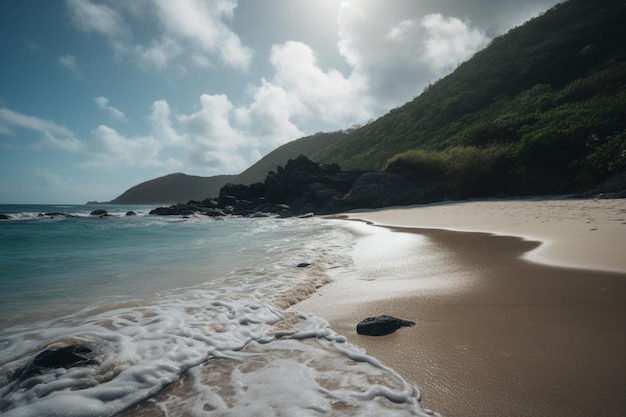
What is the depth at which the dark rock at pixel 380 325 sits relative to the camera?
309 centimetres

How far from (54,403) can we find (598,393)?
395 centimetres

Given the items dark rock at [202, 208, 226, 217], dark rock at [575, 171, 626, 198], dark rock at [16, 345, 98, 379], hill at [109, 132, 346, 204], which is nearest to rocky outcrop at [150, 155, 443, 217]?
dark rock at [202, 208, 226, 217]

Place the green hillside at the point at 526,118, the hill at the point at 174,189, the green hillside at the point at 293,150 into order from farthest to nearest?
the hill at the point at 174,189 < the green hillside at the point at 293,150 < the green hillside at the point at 526,118

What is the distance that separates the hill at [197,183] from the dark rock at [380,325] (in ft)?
391

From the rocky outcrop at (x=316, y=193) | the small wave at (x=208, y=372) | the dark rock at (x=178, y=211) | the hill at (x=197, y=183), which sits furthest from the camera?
the hill at (x=197, y=183)

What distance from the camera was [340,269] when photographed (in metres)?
6.30

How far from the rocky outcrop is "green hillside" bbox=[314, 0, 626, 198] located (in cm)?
264

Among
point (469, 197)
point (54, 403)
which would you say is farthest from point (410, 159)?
point (54, 403)

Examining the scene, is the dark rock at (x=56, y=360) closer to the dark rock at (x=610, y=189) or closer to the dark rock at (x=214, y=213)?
the dark rock at (x=610, y=189)

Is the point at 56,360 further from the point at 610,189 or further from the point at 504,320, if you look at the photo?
the point at 610,189

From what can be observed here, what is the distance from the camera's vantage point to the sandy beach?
1.93 m

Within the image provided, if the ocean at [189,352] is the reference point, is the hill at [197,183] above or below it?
above

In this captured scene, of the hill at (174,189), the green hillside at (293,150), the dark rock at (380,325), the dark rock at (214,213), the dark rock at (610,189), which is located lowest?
the dark rock at (380,325)

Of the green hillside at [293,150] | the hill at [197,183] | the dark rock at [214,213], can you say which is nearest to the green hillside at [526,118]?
the dark rock at [214,213]
